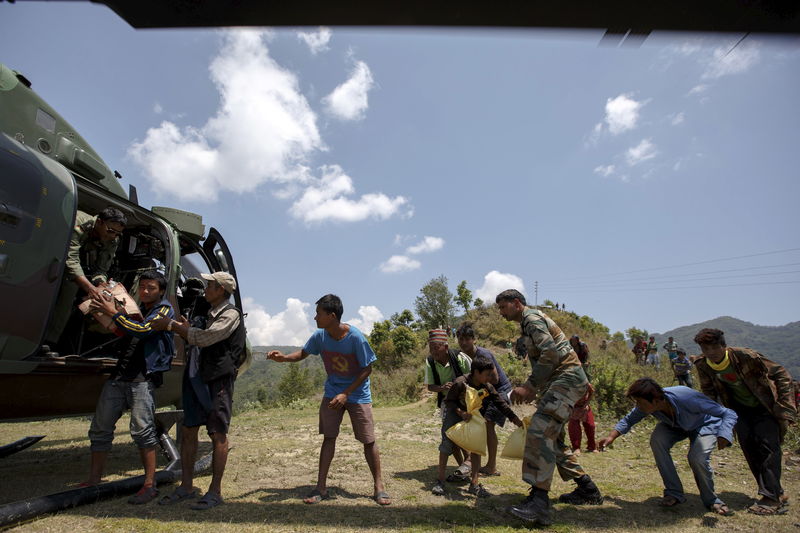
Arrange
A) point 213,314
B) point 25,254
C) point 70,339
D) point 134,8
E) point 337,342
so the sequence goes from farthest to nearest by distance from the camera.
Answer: point 70,339 < point 337,342 < point 213,314 < point 25,254 < point 134,8

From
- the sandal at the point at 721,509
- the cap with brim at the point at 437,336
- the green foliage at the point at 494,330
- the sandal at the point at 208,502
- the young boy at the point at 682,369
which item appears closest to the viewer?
the sandal at the point at 208,502

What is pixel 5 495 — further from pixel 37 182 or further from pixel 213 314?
pixel 37 182

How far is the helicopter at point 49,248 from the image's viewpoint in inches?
120

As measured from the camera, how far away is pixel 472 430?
3.95 m

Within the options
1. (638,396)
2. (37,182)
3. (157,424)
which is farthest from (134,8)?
(157,424)

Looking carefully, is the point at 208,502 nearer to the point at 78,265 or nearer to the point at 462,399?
the point at 78,265

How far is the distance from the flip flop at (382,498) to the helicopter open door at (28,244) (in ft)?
9.57

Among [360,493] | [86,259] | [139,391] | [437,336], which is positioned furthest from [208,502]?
[86,259]

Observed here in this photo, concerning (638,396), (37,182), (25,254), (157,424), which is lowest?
(157,424)

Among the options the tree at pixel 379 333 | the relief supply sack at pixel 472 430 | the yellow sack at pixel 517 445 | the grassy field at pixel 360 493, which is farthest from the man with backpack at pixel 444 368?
the tree at pixel 379 333

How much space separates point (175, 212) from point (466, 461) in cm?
472

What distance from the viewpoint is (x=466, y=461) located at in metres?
4.70

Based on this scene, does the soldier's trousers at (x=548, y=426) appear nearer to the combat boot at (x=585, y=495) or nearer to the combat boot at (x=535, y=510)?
the combat boot at (x=535, y=510)

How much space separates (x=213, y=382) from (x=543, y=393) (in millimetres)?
2858
